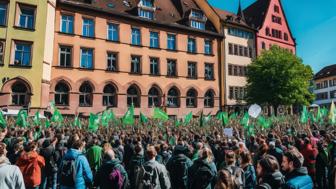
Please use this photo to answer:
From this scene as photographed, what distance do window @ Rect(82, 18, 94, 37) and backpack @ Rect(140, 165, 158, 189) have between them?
27844 mm

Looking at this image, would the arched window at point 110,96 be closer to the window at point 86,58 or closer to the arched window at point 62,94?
the window at point 86,58

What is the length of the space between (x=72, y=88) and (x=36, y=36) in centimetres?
577

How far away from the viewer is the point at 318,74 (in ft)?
269

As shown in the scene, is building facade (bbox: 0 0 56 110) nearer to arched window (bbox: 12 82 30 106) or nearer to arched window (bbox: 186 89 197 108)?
arched window (bbox: 12 82 30 106)

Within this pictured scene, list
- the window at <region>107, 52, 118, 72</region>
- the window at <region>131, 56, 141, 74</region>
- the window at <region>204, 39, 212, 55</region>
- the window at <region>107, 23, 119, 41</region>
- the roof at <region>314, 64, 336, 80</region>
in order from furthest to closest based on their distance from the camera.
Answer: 1. the roof at <region>314, 64, 336, 80</region>
2. the window at <region>204, 39, 212, 55</region>
3. the window at <region>131, 56, 141, 74</region>
4. the window at <region>107, 23, 119, 41</region>
5. the window at <region>107, 52, 118, 72</region>

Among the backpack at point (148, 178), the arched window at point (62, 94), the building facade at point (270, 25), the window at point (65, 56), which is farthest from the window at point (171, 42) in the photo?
the backpack at point (148, 178)

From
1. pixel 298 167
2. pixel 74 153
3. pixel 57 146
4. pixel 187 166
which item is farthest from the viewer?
pixel 57 146

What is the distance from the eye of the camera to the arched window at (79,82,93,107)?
29961 millimetres

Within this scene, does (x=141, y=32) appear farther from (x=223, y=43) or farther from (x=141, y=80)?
(x=223, y=43)

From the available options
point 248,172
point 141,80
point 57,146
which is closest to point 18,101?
point 141,80

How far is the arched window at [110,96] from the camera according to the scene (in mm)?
31484

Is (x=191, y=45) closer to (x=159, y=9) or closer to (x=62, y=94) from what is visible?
(x=159, y=9)

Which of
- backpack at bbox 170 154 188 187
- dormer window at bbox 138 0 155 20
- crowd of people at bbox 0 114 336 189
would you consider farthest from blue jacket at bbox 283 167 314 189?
dormer window at bbox 138 0 155 20

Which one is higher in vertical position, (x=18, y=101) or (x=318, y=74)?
(x=318, y=74)
